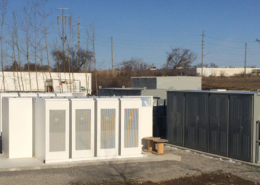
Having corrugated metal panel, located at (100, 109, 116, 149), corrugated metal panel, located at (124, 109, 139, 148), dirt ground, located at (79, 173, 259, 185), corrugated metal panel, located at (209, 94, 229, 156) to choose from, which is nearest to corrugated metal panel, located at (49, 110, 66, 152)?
corrugated metal panel, located at (100, 109, 116, 149)

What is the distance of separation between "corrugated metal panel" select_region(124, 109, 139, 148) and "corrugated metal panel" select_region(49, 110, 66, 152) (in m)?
1.90

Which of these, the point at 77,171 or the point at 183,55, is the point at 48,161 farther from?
the point at 183,55

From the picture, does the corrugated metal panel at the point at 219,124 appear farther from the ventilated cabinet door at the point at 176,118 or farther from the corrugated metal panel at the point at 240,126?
the ventilated cabinet door at the point at 176,118

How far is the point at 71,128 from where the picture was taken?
34.7 feet

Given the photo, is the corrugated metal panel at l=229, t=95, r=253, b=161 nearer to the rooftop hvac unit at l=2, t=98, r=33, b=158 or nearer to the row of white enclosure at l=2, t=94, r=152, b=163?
the row of white enclosure at l=2, t=94, r=152, b=163

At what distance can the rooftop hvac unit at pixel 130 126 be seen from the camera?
11148 millimetres

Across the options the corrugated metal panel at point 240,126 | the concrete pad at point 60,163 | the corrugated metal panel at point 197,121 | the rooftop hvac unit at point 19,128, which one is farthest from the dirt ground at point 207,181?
the corrugated metal panel at point 197,121

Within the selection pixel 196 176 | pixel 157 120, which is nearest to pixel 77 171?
pixel 196 176

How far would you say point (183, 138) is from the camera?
15.3 m

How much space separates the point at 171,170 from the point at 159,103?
844cm

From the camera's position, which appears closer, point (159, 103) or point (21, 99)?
point (21, 99)

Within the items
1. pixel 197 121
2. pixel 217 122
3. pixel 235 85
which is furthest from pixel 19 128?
pixel 235 85

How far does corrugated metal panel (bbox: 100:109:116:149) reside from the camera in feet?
Answer: 35.9

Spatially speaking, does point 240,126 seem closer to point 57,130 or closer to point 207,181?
point 207,181
